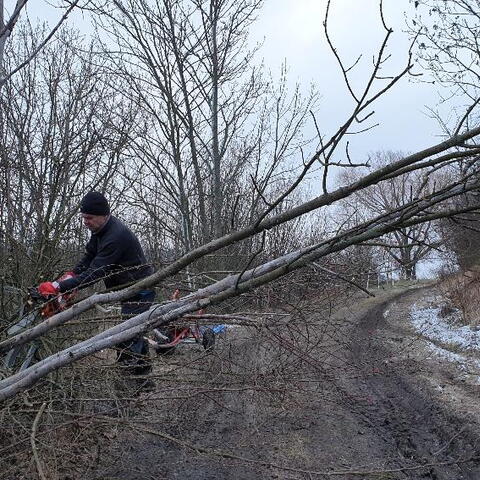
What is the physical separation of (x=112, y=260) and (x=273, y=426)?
2075mm

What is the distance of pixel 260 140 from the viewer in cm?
1497

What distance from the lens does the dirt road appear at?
13.7ft

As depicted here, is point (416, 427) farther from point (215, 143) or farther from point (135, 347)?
point (215, 143)

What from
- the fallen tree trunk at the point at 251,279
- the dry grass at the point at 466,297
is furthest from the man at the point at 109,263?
the dry grass at the point at 466,297

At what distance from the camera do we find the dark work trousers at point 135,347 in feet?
12.9

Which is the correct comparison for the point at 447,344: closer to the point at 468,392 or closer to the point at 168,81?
the point at 468,392

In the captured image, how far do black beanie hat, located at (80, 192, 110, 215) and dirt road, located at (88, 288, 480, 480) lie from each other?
4.54ft

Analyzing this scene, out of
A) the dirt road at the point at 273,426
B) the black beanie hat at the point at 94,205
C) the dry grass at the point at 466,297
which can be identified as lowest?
the dry grass at the point at 466,297

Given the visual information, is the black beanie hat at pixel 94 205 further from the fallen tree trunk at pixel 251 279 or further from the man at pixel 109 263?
the fallen tree trunk at pixel 251 279

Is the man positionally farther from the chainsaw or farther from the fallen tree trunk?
the fallen tree trunk

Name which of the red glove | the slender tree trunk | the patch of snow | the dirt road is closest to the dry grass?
the patch of snow

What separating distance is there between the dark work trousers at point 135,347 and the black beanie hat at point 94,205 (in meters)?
0.93

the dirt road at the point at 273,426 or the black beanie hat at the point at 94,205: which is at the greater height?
the black beanie hat at the point at 94,205

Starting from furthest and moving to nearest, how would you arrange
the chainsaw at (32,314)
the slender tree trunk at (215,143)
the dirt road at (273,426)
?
1. the slender tree trunk at (215,143)
2. the chainsaw at (32,314)
3. the dirt road at (273,426)
